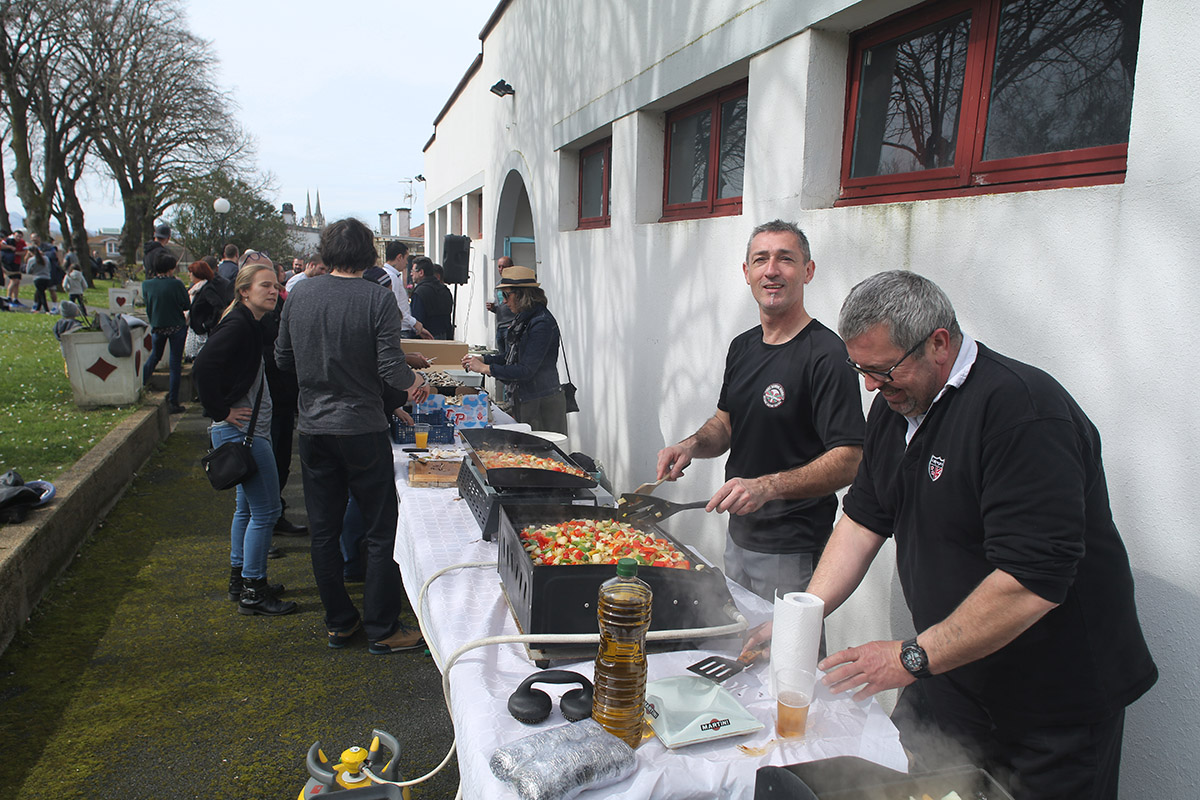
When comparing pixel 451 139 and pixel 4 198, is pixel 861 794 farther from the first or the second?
pixel 4 198

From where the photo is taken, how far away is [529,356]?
5297mm

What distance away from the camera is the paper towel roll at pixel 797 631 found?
1524mm

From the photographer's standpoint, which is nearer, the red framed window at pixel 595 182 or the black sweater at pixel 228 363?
the black sweater at pixel 228 363

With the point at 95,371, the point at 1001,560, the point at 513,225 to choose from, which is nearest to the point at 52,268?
the point at 95,371

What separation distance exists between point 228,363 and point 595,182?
4.32 m

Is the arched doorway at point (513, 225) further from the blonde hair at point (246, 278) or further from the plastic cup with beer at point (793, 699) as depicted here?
the plastic cup with beer at point (793, 699)

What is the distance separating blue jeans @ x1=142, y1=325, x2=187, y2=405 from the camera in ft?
29.4

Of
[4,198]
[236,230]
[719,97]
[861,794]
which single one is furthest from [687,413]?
[4,198]

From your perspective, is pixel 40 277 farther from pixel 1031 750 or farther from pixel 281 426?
pixel 1031 750

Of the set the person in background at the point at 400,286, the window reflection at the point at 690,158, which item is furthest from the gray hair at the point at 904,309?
the person in background at the point at 400,286

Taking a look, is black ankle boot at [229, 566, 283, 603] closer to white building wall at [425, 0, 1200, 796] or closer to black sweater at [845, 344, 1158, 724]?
white building wall at [425, 0, 1200, 796]

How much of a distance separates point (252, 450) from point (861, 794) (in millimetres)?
3682

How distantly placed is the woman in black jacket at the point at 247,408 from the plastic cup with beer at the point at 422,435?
31.8 inches

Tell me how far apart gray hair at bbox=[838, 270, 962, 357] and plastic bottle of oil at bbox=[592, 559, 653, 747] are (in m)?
0.80
